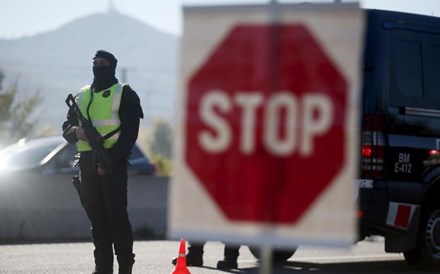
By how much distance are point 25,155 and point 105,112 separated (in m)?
7.06

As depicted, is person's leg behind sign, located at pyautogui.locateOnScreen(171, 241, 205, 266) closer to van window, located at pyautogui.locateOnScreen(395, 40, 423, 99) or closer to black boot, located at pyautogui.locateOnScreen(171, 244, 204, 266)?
black boot, located at pyautogui.locateOnScreen(171, 244, 204, 266)

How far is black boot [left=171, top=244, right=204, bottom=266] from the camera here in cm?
1060

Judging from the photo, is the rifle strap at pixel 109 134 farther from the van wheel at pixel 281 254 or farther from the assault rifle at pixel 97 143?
the van wheel at pixel 281 254

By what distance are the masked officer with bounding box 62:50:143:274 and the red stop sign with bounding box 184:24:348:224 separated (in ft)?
14.9

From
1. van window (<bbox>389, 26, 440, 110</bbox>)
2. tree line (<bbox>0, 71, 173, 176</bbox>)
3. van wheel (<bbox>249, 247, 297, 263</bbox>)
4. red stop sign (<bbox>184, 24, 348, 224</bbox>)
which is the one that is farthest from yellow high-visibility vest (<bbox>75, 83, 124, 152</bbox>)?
tree line (<bbox>0, 71, 173, 176</bbox>)

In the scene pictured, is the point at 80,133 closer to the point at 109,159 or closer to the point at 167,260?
the point at 109,159

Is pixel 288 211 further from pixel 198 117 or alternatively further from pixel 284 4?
pixel 284 4

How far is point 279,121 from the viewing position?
366cm

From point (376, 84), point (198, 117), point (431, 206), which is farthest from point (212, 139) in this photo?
point (431, 206)

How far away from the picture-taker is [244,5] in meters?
3.76

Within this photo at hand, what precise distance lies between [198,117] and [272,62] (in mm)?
327

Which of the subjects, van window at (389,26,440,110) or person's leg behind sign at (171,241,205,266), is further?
person's leg behind sign at (171,241,205,266)

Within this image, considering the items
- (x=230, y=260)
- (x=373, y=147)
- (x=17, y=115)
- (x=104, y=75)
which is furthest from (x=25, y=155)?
(x=17, y=115)

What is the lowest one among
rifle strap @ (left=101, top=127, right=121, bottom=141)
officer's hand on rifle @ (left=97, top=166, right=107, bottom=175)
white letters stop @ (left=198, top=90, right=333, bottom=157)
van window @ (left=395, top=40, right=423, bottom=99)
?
officer's hand on rifle @ (left=97, top=166, right=107, bottom=175)
